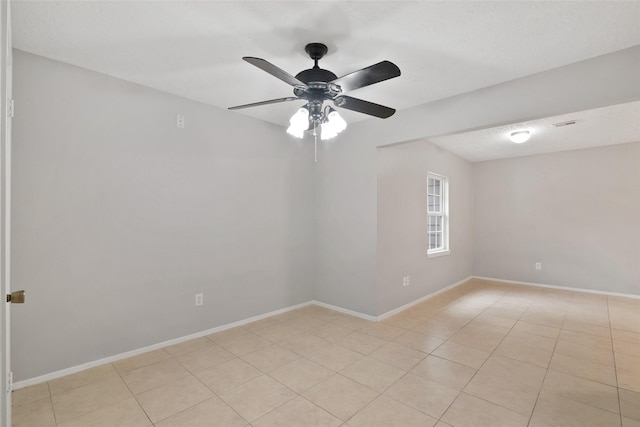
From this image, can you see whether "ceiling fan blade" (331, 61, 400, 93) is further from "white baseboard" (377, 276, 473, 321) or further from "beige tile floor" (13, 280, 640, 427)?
"white baseboard" (377, 276, 473, 321)

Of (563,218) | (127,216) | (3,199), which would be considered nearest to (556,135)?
(563,218)

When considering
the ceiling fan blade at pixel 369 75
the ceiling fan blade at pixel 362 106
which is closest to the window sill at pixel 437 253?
the ceiling fan blade at pixel 362 106

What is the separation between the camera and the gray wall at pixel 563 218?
483cm

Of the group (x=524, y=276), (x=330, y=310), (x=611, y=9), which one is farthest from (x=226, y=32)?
Result: (x=524, y=276)

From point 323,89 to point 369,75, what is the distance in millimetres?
347

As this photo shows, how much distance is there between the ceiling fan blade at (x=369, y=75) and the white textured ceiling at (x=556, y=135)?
9.89 ft

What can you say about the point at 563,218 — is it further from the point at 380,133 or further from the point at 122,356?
the point at 122,356

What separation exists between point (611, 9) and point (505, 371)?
2.67 m

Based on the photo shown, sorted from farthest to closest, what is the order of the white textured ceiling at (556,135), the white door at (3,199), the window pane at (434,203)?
the window pane at (434,203) → the white textured ceiling at (556,135) → the white door at (3,199)

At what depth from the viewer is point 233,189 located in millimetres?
3473

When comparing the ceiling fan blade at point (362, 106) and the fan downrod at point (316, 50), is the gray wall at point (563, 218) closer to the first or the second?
the ceiling fan blade at point (362, 106)

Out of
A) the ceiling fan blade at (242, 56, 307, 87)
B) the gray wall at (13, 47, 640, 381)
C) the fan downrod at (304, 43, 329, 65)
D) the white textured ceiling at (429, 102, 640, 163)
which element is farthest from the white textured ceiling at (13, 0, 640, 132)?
the white textured ceiling at (429, 102, 640, 163)

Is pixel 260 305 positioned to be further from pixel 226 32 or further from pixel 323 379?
pixel 226 32

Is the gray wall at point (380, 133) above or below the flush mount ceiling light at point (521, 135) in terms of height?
below
